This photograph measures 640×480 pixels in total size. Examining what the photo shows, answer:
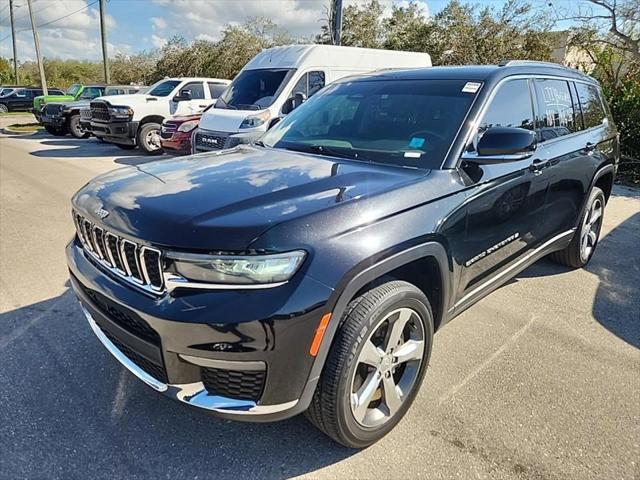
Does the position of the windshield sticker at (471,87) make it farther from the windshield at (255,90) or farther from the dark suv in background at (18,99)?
the dark suv in background at (18,99)

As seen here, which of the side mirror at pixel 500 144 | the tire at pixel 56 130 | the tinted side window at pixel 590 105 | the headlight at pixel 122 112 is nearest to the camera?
the side mirror at pixel 500 144

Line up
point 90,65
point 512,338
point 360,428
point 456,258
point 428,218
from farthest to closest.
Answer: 1. point 90,65
2. point 512,338
3. point 456,258
4. point 428,218
5. point 360,428

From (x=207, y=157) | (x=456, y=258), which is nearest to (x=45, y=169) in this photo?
(x=207, y=157)

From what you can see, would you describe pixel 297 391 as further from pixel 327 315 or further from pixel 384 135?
pixel 384 135

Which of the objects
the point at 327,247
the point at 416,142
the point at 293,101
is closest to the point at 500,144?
the point at 416,142

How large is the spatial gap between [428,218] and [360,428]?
1.07 m

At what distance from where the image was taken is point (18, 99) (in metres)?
28.9

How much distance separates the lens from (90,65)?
61156 millimetres

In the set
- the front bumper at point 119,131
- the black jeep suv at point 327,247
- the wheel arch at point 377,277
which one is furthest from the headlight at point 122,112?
the wheel arch at point 377,277

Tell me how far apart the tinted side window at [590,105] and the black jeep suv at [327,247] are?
1.07 m

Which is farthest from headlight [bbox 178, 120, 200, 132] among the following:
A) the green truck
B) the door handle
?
the green truck

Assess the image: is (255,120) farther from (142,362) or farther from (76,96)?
(76,96)

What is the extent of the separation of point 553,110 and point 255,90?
6.61 m

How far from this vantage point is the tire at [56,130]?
16172mm
